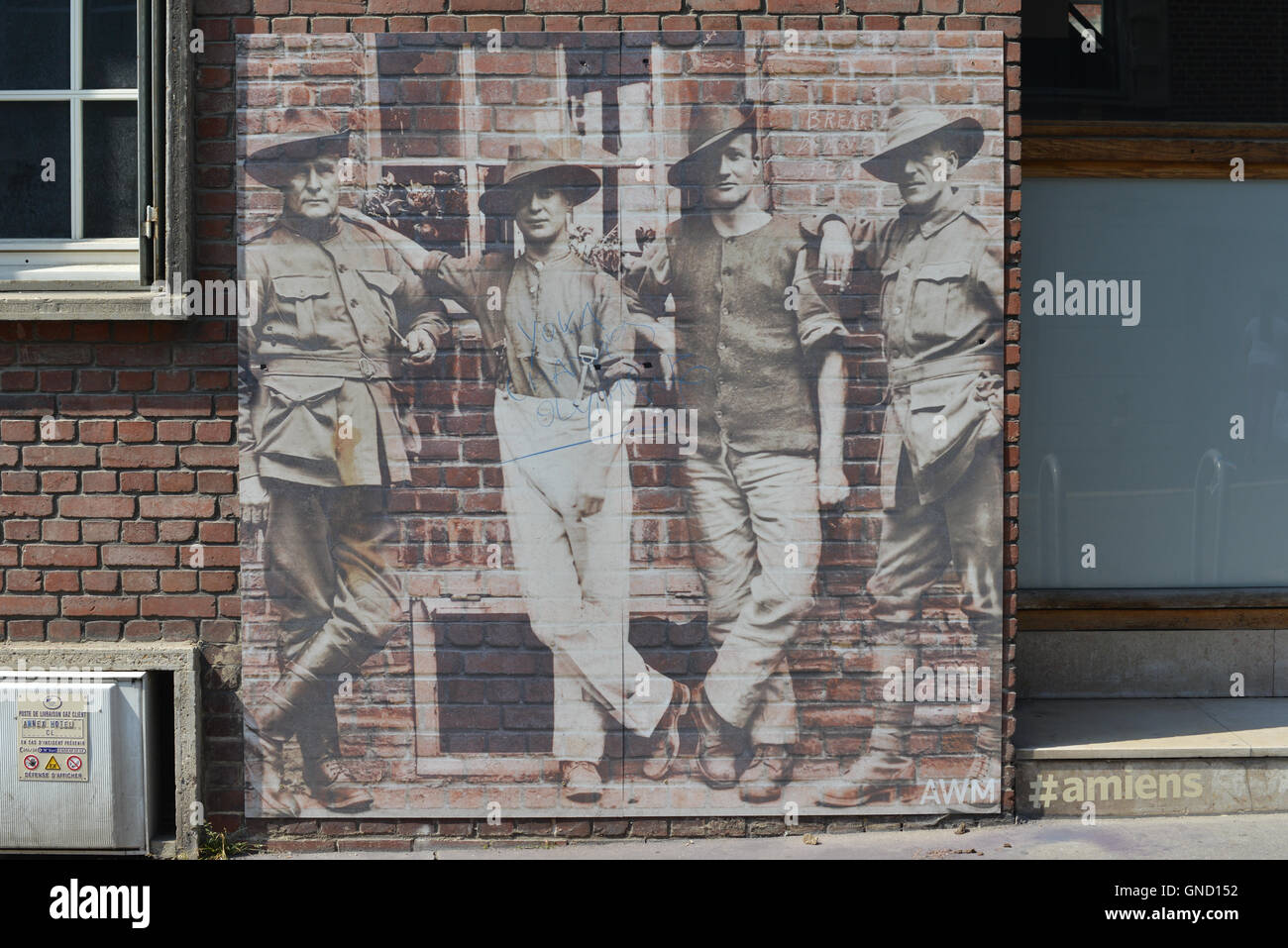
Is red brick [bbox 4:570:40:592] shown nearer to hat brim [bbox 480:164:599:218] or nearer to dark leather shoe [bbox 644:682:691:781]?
hat brim [bbox 480:164:599:218]

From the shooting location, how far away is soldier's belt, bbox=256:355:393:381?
454cm

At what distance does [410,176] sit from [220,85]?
2.55 feet

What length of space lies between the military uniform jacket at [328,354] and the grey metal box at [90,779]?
956 millimetres

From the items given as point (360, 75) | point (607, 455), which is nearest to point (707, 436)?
point (607, 455)

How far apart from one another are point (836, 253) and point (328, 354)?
6.34 ft

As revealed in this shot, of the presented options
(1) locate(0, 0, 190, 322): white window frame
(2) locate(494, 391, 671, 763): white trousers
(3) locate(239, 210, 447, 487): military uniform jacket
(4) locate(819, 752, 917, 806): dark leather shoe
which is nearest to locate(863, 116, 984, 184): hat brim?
(2) locate(494, 391, 671, 763): white trousers

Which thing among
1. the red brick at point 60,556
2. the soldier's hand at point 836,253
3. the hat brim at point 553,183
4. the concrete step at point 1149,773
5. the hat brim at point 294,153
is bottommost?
the concrete step at point 1149,773

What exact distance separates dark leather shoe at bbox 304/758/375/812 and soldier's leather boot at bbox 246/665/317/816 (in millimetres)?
97

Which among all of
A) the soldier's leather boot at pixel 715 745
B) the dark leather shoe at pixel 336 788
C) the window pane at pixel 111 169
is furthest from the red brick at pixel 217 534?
the soldier's leather boot at pixel 715 745

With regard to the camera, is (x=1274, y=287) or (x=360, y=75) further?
(x=1274, y=287)

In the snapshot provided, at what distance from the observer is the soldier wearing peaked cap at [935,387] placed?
14.9 ft

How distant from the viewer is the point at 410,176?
4512 millimetres

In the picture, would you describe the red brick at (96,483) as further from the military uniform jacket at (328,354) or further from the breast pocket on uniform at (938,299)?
the breast pocket on uniform at (938,299)

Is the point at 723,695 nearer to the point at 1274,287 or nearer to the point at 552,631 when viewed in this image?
the point at 552,631
